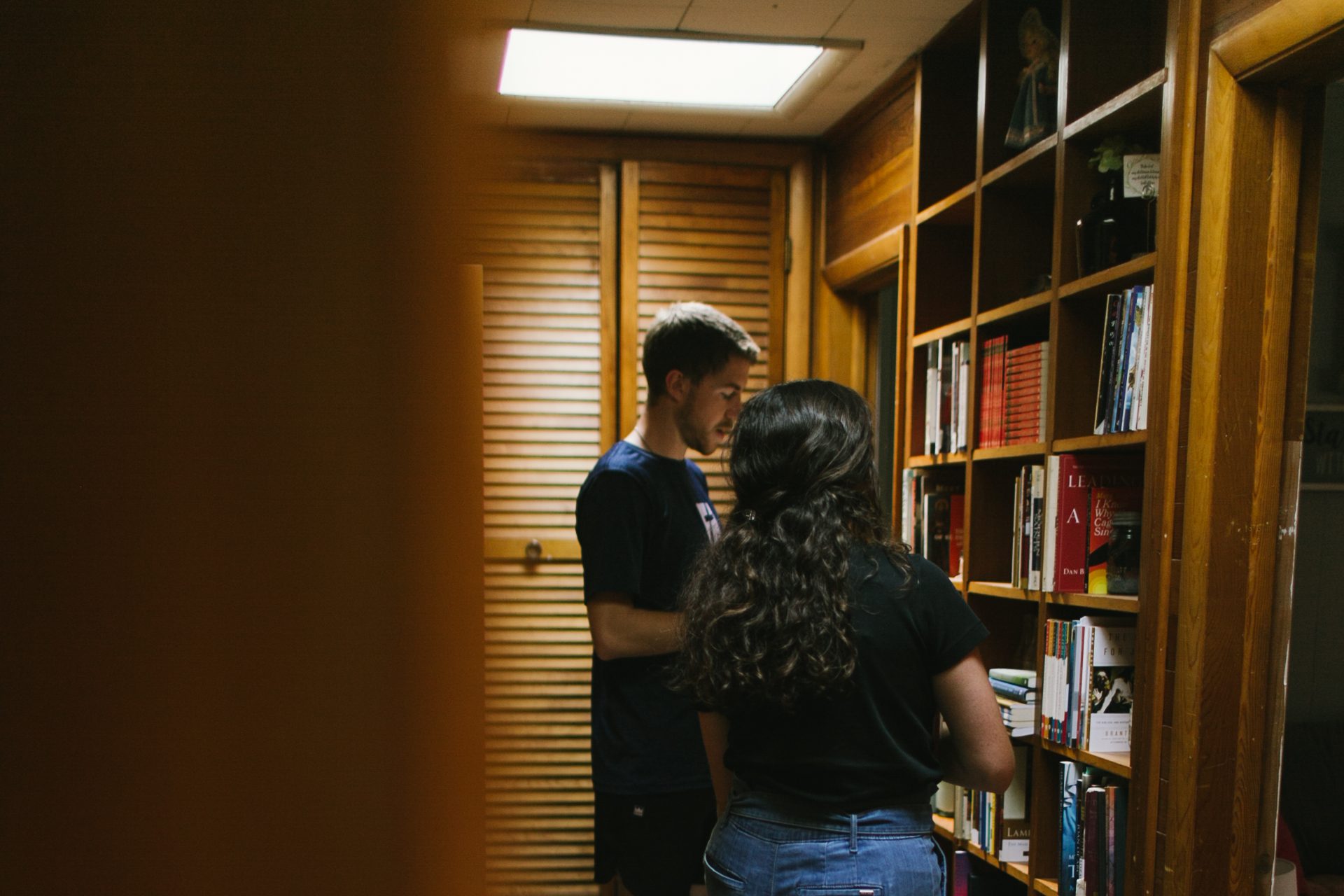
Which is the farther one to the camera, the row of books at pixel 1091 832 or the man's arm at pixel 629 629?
the row of books at pixel 1091 832

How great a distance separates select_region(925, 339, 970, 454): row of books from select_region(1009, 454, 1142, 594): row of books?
0.43 m

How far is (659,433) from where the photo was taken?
1806 mm

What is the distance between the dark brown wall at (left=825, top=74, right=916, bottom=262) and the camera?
272 cm

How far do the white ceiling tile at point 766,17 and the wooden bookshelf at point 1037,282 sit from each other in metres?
0.33

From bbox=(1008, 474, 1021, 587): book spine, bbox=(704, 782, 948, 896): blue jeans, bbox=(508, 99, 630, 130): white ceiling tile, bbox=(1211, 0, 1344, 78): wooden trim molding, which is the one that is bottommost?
bbox=(704, 782, 948, 896): blue jeans

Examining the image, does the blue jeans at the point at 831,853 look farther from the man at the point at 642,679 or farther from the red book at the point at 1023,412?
the red book at the point at 1023,412

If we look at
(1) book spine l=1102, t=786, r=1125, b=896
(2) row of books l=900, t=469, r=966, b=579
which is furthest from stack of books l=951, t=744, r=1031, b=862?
(2) row of books l=900, t=469, r=966, b=579

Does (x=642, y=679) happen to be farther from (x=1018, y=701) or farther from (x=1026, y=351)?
(x=1026, y=351)

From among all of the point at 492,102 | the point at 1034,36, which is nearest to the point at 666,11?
the point at 1034,36

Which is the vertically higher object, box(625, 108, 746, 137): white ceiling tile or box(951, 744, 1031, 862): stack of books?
box(625, 108, 746, 137): white ceiling tile

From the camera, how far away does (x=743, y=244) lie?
328 cm

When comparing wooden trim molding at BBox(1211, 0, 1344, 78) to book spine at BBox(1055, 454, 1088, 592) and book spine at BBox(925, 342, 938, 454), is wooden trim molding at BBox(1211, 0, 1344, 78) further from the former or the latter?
book spine at BBox(925, 342, 938, 454)

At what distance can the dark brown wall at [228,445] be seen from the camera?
219 mm

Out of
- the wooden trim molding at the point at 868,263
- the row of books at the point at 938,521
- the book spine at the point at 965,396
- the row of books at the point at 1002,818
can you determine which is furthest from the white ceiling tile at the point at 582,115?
the row of books at the point at 1002,818
